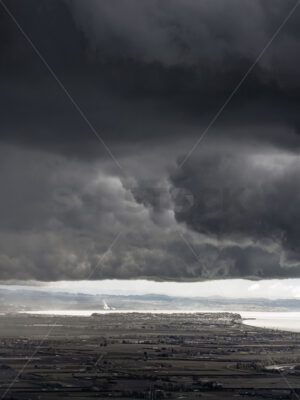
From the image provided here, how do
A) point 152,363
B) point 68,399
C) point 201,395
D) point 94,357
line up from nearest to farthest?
point 68,399 < point 201,395 < point 152,363 < point 94,357

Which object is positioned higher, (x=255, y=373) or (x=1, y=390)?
(x=255, y=373)

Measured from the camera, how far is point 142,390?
384 ft

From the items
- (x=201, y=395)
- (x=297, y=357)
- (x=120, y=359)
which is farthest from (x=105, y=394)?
(x=297, y=357)

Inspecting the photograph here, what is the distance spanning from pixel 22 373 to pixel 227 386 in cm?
4378

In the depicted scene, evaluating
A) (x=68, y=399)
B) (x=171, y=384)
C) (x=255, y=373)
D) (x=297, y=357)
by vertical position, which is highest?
(x=297, y=357)

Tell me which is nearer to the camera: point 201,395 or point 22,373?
point 201,395

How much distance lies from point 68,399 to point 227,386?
35366 millimetres

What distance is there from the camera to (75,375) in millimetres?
137250

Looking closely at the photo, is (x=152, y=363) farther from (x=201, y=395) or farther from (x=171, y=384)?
(x=201, y=395)

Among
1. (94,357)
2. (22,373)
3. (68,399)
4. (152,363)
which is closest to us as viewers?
(68,399)

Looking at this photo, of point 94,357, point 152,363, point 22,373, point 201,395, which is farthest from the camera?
point 94,357

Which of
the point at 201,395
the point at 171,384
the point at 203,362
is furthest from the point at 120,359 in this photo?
the point at 201,395

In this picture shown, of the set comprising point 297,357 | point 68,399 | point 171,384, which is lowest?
point 68,399

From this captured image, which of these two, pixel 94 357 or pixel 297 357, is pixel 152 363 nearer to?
pixel 94 357
